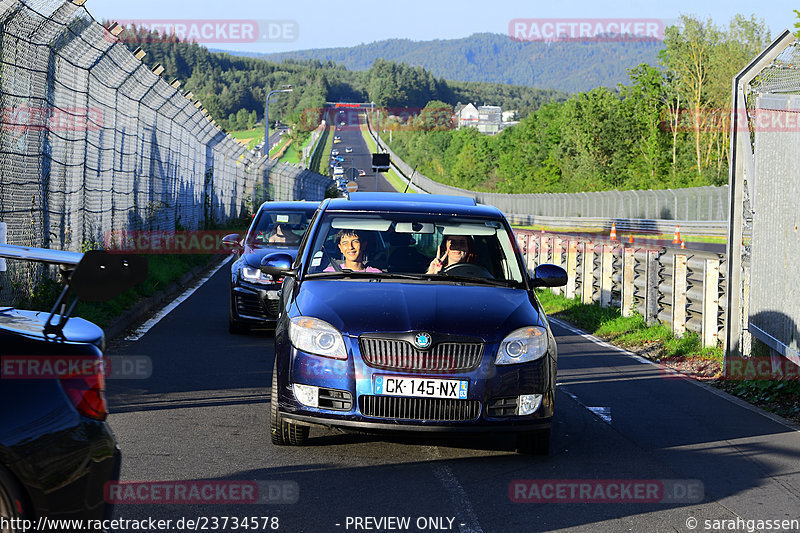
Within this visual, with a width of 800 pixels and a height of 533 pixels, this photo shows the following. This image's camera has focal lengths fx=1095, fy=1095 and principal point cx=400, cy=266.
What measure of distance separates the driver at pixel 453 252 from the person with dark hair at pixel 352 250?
48cm

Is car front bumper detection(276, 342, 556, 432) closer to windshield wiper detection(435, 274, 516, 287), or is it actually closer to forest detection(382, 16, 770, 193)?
windshield wiper detection(435, 274, 516, 287)

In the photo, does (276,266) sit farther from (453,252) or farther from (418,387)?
(418,387)

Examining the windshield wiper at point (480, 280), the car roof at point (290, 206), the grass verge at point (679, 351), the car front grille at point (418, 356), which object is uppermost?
the car roof at point (290, 206)

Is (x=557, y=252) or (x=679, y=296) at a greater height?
(x=557, y=252)

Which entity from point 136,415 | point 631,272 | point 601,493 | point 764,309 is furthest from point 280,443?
point 631,272

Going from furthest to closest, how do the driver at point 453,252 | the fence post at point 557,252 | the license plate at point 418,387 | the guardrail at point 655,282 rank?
1. the fence post at point 557,252
2. the guardrail at point 655,282
3. the driver at point 453,252
4. the license plate at point 418,387

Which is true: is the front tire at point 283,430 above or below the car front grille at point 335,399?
below

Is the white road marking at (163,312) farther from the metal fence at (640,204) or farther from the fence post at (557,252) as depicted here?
Answer: the metal fence at (640,204)

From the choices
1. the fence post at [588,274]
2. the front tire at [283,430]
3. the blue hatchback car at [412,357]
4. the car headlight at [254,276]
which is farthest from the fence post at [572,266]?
the front tire at [283,430]

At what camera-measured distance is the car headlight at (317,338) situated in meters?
6.58

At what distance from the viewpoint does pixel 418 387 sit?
6449 millimetres

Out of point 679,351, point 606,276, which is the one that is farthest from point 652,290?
point 606,276

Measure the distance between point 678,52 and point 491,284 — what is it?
75841mm

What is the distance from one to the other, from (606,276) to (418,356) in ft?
37.8
